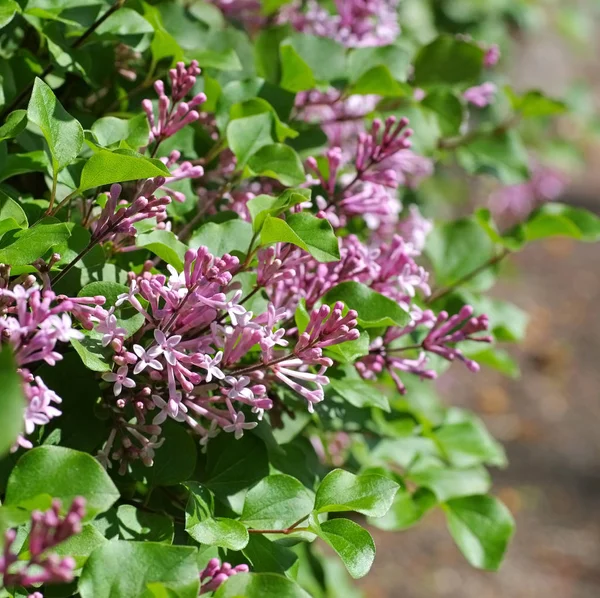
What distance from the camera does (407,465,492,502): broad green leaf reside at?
4.38 ft

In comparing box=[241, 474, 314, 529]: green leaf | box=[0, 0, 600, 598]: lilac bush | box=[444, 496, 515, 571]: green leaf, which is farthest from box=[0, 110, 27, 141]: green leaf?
box=[444, 496, 515, 571]: green leaf

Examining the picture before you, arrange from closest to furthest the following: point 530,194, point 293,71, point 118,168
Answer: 1. point 118,168
2. point 293,71
3. point 530,194

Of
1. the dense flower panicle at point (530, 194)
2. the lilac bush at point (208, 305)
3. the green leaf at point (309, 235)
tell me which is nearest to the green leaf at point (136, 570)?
the lilac bush at point (208, 305)

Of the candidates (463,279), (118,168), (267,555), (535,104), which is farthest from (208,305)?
(535,104)

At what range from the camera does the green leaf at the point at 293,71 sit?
3.83 feet

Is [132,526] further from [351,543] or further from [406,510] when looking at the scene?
[406,510]

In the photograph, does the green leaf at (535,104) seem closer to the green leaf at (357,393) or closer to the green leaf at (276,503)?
the green leaf at (357,393)

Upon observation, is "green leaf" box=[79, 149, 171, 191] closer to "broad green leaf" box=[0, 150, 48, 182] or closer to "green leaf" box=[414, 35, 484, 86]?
"broad green leaf" box=[0, 150, 48, 182]

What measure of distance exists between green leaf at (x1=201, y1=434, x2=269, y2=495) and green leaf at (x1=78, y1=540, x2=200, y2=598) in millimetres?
184

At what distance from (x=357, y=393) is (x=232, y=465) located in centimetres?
16

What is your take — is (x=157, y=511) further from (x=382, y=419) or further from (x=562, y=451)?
(x=562, y=451)

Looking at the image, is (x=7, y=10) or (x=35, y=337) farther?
(x=7, y=10)

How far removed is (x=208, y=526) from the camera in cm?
82

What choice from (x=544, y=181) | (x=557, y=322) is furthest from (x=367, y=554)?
(x=557, y=322)
